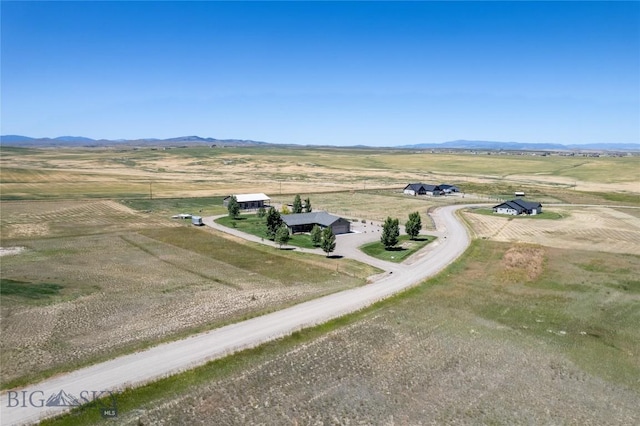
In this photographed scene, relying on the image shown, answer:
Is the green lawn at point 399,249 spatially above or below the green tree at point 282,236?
below

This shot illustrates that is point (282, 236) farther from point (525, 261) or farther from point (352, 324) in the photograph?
point (525, 261)

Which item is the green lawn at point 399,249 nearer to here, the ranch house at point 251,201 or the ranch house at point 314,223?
the ranch house at point 314,223

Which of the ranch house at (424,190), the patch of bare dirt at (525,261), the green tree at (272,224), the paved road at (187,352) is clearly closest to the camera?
the paved road at (187,352)

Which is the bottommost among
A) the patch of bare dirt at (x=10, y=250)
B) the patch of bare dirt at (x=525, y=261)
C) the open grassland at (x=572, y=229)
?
the patch of bare dirt at (x=10, y=250)

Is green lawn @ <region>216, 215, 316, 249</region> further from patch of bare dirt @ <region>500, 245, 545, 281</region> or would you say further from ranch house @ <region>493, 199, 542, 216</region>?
ranch house @ <region>493, 199, 542, 216</region>

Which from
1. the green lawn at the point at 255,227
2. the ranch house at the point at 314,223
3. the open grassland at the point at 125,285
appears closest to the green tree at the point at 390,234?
the open grassland at the point at 125,285

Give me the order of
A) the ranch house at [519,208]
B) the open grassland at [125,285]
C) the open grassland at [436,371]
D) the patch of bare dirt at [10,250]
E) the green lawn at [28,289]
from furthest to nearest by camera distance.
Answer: the ranch house at [519,208] → the patch of bare dirt at [10,250] → the green lawn at [28,289] → the open grassland at [125,285] → the open grassland at [436,371]
